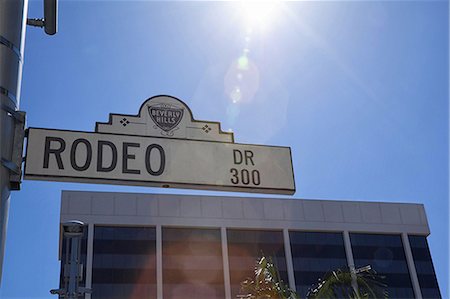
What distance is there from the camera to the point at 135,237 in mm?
54531

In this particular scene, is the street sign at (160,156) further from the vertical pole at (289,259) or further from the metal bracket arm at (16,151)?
the vertical pole at (289,259)

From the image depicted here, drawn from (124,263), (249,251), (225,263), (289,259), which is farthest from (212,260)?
(124,263)

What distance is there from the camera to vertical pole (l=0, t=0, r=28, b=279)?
2.40 meters

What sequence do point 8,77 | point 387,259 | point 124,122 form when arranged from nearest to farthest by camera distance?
1. point 8,77
2. point 124,122
3. point 387,259

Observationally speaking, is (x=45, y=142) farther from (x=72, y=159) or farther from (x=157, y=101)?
(x=157, y=101)

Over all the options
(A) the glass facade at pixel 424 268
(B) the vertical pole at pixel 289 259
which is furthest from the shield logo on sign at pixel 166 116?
(A) the glass facade at pixel 424 268

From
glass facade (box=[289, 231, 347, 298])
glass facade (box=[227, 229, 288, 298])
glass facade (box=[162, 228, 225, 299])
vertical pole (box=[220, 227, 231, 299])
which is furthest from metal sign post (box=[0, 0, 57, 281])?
glass facade (box=[289, 231, 347, 298])

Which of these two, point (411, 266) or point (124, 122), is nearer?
point (124, 122)

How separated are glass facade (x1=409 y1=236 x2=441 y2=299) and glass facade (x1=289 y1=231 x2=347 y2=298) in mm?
8045

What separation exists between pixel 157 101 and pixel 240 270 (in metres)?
52.8

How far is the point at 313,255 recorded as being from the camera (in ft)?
188

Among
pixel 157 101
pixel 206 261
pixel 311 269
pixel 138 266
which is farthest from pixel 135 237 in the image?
pixel 157 101

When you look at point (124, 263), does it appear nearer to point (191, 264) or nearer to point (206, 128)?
point (191, 264)

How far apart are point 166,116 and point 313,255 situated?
55698mm
